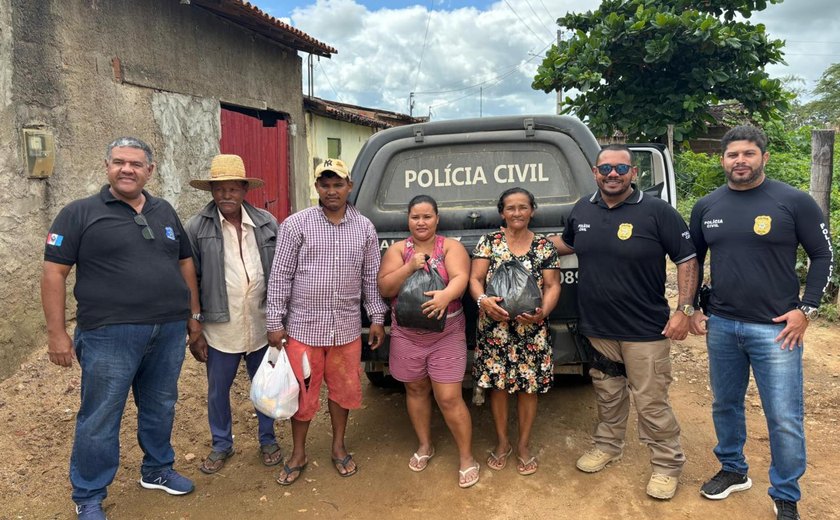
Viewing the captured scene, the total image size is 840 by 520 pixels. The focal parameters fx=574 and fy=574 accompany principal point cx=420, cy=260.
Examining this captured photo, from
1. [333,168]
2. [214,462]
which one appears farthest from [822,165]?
[214,462]

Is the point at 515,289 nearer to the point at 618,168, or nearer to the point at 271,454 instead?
the point at 618,168

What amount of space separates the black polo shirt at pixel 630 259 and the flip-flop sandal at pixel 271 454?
1977 millimetres

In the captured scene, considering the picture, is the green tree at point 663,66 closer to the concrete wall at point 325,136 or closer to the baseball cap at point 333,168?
the concrete wall at point 325,136

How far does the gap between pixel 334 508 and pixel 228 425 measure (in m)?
0.91

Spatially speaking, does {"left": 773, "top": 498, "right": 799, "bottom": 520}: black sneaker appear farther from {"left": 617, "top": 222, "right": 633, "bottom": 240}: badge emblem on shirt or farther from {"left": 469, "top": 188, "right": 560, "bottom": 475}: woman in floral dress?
{"left": 617, "top": 222, "right": 633, "bottom": 240}: badge emblem on shirt

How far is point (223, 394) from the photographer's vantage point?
3287mm

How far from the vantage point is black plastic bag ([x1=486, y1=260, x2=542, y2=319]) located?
2.79 meters

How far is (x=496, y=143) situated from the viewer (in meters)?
3.58

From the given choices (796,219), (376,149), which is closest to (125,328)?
(376,149)

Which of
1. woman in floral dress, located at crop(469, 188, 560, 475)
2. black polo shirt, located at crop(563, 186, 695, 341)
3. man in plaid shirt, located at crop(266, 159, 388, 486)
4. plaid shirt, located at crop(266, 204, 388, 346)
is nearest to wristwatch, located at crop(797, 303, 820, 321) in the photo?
black polo shirt, located at crop(563, 186, 695, 341)

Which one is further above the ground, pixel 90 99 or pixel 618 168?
pixel 90 99

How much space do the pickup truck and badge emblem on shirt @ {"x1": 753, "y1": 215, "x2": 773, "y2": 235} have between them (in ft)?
2.99

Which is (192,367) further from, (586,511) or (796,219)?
(796,219)

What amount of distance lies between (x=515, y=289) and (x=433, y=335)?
20.1 inches
